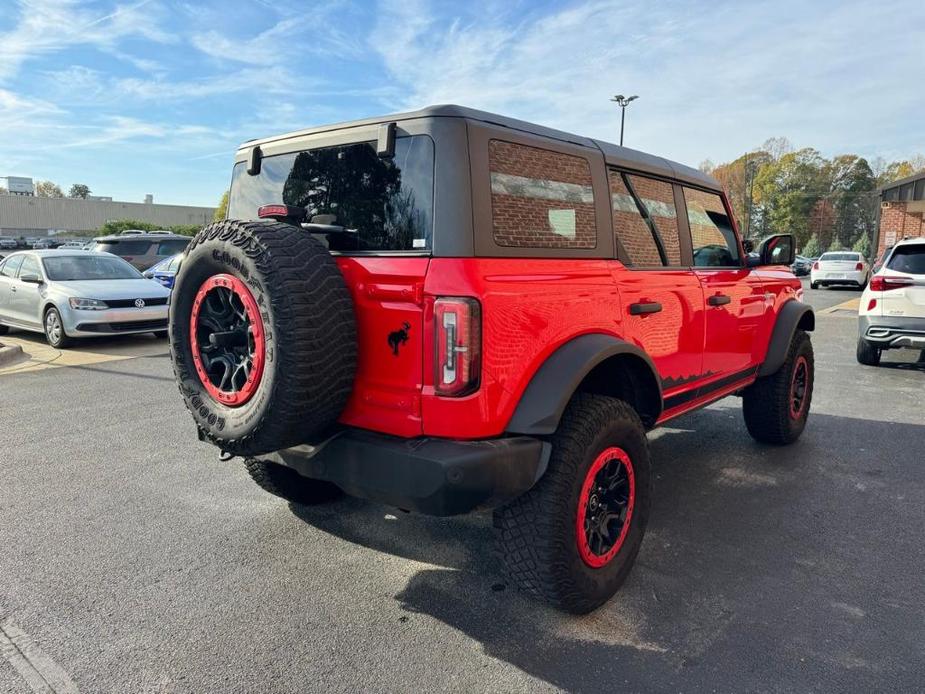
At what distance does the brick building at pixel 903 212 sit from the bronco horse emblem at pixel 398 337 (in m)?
Answer: 32.1

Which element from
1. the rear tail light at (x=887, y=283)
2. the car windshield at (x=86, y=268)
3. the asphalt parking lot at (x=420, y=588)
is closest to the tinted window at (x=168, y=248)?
the car windshield at (x=86, y=268)

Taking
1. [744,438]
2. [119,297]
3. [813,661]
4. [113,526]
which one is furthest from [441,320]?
[119,297]

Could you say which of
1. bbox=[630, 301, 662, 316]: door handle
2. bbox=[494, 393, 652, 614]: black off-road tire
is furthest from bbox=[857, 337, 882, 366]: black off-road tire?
bbox=[494, 393, 652, 614]: black off-road tire

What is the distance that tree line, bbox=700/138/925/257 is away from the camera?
245ft

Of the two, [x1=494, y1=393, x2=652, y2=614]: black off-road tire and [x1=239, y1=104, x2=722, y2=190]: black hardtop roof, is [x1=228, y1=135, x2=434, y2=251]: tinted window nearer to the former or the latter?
[x1=239, y1=104, x2=722, y2=190]: black hardtop roof

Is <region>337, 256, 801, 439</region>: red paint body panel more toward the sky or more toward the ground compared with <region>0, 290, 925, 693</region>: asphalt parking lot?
more toward the sky

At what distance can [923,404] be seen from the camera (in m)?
6.55

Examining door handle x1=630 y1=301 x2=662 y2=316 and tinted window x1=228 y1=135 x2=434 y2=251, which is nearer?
tinted window x1=228 y1=135 x2=434 y2=251

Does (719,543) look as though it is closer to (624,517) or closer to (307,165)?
(624,517)

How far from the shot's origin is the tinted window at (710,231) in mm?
4047

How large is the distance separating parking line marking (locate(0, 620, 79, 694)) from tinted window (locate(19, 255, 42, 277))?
9.25 m

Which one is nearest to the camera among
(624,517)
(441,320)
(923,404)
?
(441,320)

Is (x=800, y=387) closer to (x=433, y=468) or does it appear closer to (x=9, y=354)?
(x=433, y=468)

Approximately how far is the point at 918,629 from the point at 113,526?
3.87 meters
